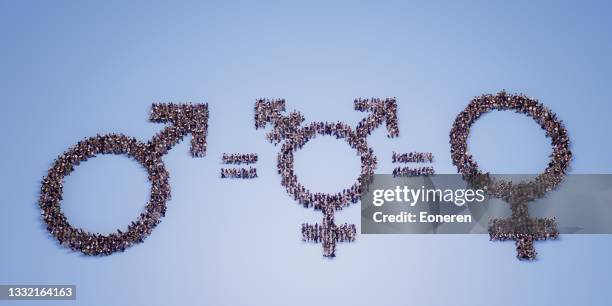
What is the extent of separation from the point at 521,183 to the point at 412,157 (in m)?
0.74

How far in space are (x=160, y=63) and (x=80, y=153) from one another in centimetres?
86

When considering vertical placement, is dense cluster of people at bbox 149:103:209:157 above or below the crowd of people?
above

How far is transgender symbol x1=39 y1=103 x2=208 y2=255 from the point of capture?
179 inches

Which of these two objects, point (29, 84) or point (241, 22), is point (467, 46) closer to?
point (241, 22)

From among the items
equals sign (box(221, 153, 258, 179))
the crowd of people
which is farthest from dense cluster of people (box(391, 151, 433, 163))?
equals sign (box(221, 153, 258, 179))

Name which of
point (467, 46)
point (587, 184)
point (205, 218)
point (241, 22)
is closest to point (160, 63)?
point (241, 22)

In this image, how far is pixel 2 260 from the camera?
4586 mm

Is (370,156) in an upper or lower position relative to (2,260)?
upper

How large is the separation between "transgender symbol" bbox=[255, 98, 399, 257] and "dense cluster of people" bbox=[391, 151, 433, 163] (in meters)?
0.14

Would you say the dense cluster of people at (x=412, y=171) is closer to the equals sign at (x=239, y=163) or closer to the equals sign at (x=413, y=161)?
the equals sign at (x=413, y=161)

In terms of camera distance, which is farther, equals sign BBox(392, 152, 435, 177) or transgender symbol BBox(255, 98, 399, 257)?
equals sign BBox(392, 152, 435, 177)

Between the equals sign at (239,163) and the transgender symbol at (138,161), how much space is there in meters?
0.18

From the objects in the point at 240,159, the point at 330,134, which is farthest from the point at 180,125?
the point at 330,134

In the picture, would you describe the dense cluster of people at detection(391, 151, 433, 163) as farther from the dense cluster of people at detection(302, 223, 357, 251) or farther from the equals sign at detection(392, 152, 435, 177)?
the dense cluster of people at detection(302, 223, 357, 251)
